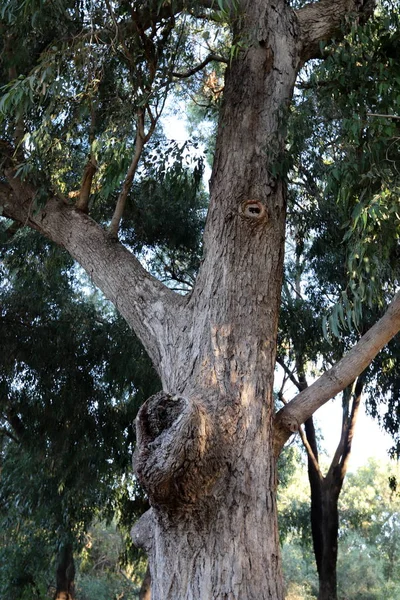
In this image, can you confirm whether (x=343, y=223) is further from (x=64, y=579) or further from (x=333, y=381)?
(x=64, y=579)

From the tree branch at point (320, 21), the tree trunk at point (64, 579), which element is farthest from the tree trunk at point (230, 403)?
the tree trunk at point (64, 579)

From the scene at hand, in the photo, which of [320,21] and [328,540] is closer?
[320,21]

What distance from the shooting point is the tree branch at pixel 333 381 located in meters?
3.34

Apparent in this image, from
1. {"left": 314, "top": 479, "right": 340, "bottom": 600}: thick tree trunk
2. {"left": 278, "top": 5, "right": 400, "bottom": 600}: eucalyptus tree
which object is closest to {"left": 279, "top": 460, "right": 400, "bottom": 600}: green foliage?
{"left": 314, "top": 479, "right": 340, "bottom": 600}: thick tree trunk

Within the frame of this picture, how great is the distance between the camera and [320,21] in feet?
15.5

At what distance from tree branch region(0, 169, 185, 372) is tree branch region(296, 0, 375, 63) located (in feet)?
6.35

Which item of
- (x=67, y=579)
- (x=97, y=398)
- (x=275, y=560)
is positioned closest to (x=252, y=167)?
(x=275, y=560)

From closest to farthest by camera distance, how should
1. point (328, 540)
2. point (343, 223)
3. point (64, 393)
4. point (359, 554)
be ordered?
1. point (343, 223)
2. point (64, 393)
3. point (328, 540)
4. point (359, 554)

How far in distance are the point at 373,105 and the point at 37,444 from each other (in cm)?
634

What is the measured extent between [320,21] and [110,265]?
2.37m

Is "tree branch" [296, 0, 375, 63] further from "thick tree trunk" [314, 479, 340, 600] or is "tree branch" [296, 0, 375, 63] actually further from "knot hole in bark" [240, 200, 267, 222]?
"thick tree trunk" [314, 479, 340, 600]

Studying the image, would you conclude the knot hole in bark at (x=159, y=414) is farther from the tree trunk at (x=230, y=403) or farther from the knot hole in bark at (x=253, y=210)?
the knot hole in bark at (x=253, y=210)

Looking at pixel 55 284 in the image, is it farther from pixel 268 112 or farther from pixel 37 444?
pixel 268 112

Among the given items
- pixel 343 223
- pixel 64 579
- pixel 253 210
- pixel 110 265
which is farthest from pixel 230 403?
pixel 64 579
